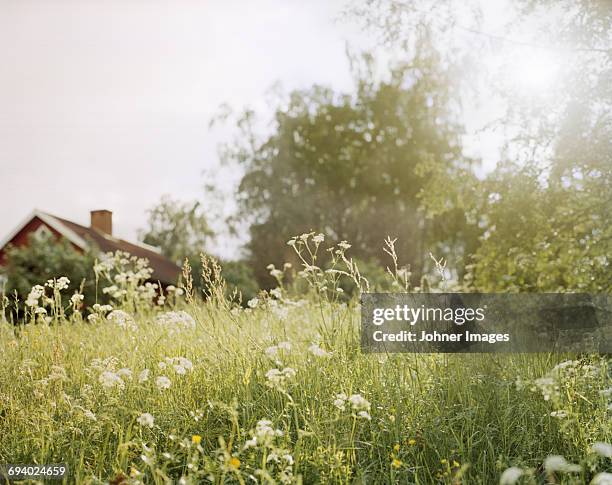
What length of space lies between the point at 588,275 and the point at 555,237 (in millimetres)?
533

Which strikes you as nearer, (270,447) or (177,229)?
(270,447)

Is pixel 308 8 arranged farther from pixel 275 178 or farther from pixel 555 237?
pixel 275 178

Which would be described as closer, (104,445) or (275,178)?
(104,445)

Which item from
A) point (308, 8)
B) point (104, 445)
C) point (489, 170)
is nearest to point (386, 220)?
point (489, 170)

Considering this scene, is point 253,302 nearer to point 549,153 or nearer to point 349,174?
point 549,153

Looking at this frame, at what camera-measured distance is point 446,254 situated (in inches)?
695

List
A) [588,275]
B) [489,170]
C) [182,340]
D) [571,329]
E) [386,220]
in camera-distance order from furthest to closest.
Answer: [386,220]
[489,170]
[588,275]
[571,329]
[182,340]

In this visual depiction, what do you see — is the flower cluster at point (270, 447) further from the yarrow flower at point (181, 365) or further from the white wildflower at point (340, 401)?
the yarrow flower at point (181, 365)

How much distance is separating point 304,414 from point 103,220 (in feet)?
20.4

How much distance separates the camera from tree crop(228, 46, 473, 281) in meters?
16.6

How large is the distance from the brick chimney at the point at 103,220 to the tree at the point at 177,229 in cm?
249

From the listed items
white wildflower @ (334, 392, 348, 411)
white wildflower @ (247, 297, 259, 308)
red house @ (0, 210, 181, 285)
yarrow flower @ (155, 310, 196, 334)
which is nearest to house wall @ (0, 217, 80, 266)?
red house @ (0, 210, 181, 285)

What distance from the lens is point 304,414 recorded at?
11.4ft

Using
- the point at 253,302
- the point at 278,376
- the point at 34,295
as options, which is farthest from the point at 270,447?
the point at 34,295
